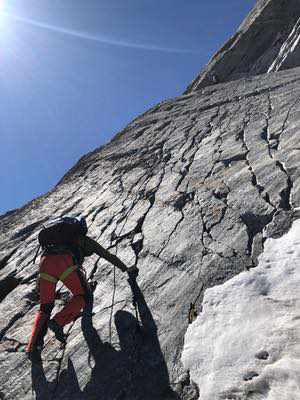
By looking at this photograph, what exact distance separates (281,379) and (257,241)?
2436mm

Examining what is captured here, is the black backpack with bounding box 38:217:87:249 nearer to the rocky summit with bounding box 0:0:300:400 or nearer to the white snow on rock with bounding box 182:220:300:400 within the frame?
the rocky summit with bounding box 0:0:300:400

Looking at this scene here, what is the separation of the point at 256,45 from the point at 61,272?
24638 millimetres

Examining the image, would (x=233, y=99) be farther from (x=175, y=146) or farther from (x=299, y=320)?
(x=299, y=320)

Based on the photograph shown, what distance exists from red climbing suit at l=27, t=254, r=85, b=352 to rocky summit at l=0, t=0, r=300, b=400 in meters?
0.34

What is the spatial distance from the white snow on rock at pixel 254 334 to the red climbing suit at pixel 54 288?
1692mm

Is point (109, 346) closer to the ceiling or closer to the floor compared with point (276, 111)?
closer to the floor

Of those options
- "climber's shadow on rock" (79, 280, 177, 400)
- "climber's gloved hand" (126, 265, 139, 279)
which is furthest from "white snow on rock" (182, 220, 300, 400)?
"climber's gloved hand" (126, 265, 139, 279)

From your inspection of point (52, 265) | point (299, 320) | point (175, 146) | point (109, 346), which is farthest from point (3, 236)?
point (299, 320)

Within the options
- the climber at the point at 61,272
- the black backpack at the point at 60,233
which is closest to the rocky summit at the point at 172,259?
the climber at the point at 61,272

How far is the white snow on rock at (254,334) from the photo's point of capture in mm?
3750

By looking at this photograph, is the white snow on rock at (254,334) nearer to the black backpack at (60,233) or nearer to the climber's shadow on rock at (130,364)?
the climber's shadow on rock at (130,364)

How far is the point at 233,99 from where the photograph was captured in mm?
14570

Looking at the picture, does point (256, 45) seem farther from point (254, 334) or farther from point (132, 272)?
point (254, 334)

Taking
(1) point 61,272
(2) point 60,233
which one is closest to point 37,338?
(1) point 61,272
